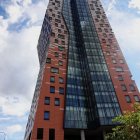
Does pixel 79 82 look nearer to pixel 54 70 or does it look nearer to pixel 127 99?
pixel 54 70

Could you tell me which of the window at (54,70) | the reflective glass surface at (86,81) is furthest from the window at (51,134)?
the window at (54,70)

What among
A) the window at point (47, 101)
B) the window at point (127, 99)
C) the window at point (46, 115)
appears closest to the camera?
the window at point (46, 115)

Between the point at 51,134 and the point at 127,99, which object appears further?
the point at 127,99

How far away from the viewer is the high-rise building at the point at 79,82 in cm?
4644

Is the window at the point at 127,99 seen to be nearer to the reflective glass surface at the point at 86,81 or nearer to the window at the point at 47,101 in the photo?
the reflective glass surface at the point at 86,81

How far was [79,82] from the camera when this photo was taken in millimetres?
56500

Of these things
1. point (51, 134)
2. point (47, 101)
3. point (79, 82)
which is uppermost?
point (79, 82)

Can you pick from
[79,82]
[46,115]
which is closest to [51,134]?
[46,115]

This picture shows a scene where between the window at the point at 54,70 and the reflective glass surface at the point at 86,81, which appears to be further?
the window at the point at 54,70

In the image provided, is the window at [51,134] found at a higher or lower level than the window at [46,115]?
lower

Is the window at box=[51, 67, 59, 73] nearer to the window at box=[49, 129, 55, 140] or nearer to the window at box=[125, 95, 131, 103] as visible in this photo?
the window at box=[49, 129, 55, 140]

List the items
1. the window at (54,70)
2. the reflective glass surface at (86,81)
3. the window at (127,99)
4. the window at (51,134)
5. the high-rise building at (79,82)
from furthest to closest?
the window at (54,70) → the window at (127,99) → the reflective glass surface at (86,81) → the high-rise building at (79,82) → the window at (51,134)

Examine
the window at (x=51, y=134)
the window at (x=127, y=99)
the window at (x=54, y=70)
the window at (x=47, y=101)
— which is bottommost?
the window at (x=51, y=134)

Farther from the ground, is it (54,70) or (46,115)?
(54,70)
